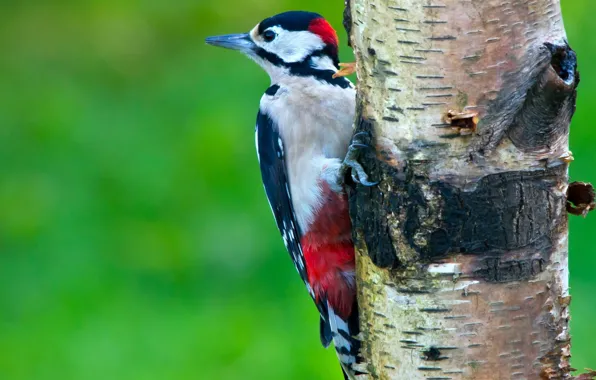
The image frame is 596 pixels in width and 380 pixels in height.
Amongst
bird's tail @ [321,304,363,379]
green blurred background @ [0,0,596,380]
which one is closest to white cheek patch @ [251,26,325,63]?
bird's tail @ [321,304,363,379]

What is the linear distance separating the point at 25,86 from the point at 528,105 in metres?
6.15

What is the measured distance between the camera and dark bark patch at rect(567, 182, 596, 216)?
8.82ft

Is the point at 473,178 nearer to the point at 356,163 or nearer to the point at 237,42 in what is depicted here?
the point at 356,163

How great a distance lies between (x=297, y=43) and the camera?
376 cm

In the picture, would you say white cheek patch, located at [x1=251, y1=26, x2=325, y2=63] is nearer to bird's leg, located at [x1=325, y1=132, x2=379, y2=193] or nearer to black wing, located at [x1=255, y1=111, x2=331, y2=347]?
black wing, located at [x1=255, y1=111, x2=331, y2=347]

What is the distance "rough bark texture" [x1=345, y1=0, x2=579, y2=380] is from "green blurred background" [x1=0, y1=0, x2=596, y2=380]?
2.49 m

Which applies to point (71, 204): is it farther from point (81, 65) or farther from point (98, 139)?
point (81, 65)

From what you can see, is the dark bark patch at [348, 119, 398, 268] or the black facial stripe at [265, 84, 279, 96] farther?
the black facial stripe at [265, 84, 279, 96]

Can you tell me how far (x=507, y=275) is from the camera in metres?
2.53

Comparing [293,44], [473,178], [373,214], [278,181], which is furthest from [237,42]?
[473,178]

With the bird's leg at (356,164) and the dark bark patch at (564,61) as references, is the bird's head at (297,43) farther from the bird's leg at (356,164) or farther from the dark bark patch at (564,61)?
the dark bark patch at (564,61)

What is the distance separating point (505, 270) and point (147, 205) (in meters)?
4.39

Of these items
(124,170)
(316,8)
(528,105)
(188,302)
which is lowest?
(188,302)

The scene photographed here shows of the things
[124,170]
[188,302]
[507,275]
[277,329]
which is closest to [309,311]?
[277,329]
